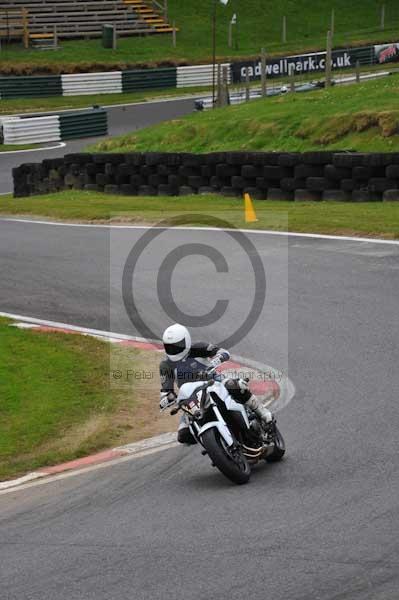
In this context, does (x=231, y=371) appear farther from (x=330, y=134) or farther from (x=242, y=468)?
(x=330, y=134)

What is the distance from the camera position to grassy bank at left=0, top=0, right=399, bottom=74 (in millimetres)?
51031

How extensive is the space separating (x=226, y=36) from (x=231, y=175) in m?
37.7

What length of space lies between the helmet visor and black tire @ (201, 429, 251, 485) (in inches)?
27.8

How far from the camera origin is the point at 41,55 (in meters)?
51.1

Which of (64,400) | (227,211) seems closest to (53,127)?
(227,211)

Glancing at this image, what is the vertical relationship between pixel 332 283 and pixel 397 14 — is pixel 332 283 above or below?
below

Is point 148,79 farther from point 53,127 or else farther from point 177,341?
point 177,341

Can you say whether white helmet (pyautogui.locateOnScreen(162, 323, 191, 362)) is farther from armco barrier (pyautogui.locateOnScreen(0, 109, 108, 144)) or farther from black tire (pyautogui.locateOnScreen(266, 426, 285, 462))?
armco barrier (pyautogui.locateOnScreen(0, 109, 108, 144))

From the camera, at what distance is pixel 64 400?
11023 millimetres

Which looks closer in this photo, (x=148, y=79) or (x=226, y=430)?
(x=226, y=430)

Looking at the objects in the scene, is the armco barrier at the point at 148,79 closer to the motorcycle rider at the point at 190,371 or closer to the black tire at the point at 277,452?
the motorcycle rider at the point at 190,371

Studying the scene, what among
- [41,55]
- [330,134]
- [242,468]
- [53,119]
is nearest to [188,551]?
[242,468]

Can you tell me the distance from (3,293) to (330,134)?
974 cm

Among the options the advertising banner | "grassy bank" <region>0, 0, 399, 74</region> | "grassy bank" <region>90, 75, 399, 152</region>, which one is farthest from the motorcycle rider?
"grassy bank" <region>0, 0, 399, 74</region>
